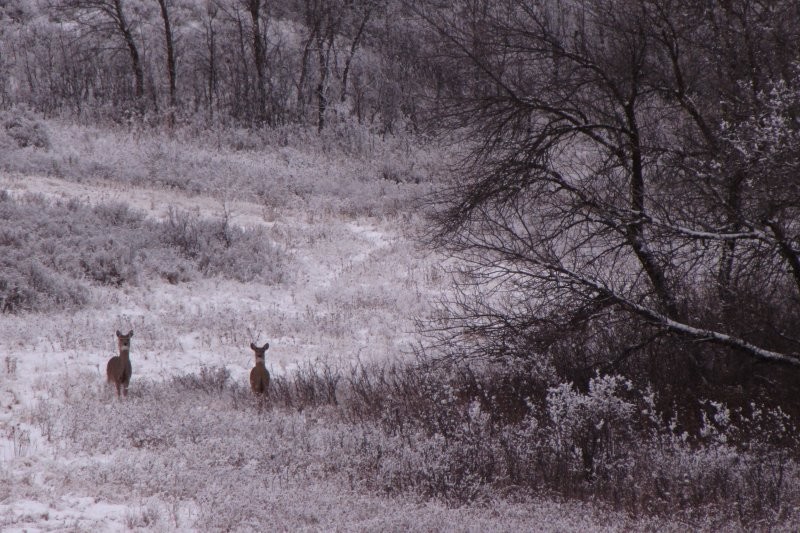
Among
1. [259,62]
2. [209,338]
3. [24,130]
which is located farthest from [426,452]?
[259,62]

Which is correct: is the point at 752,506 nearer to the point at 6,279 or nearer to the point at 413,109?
the point at 6,279

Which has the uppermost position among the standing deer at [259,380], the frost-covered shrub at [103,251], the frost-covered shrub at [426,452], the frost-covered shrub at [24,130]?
the frost-covered shrub at [24,130]

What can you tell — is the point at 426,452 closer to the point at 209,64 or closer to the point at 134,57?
the point at 134,57

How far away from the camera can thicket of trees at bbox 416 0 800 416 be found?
679 centimetres

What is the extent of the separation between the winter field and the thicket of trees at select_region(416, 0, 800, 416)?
1.91 m

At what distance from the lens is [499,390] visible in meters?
8.06

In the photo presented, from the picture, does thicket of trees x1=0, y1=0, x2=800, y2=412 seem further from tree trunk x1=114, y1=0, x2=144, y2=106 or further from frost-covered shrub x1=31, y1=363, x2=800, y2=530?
tree trunk x1=114, y1=0, x2=144, y2=106

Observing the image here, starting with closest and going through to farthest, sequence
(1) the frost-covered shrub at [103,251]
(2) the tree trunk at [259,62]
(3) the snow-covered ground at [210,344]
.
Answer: (3) the snow-covered ground at [210,344], (1) the frost-covered shrub at [103,251], (2) the tree trunk at [259,62]

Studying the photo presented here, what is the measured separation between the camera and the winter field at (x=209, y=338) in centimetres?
515

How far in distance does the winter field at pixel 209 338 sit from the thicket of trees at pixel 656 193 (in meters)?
1.91

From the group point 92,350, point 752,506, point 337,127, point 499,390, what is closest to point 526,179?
point 499,390

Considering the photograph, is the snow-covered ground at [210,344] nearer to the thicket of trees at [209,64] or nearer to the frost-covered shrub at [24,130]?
the frost-covered shrub at [24,130]

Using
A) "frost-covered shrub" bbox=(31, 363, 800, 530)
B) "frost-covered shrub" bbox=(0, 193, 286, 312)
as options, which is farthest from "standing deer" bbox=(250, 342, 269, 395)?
"frost-covered shrub" bbox=(0, 193, 286, 312)

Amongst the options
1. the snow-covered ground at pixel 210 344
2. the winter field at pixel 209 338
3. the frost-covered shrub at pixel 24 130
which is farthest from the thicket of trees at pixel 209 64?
the snow-covered ground at pixel 210 344
